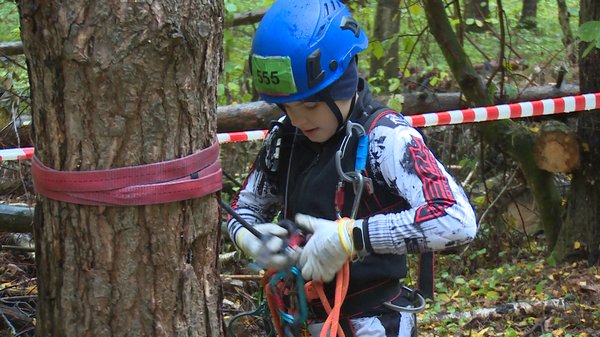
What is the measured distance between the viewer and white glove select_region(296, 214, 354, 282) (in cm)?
232

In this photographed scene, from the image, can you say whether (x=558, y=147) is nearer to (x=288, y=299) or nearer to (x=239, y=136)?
(x=239, y=136)

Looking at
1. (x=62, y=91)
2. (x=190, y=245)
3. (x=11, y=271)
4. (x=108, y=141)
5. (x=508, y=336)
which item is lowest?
(x=508, y=336)

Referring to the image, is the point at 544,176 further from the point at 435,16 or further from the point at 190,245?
the point at 190,245

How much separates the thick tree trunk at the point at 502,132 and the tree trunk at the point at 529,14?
823cm

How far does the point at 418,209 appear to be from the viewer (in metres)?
2.35

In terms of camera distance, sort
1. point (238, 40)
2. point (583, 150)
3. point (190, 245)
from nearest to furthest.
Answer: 1. point (190, 245)
2. point (583, 150)
3. point (238, 40)

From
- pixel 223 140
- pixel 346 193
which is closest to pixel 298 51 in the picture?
pixel 346 193

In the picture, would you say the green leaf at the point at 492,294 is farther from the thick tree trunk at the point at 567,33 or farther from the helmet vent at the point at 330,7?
the helmet vent at the point at 330,7

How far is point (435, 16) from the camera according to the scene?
6215mm

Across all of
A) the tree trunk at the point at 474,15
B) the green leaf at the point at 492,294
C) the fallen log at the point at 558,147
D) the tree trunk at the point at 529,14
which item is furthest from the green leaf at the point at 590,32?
A: the tree trunk at the point at 529,14

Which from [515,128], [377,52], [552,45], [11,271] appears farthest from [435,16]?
[552,45]

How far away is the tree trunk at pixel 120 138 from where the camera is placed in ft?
6.23

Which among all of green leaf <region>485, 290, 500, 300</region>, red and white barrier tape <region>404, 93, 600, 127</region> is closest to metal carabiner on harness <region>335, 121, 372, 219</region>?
green leaf <region>485, 290, 500, 300</region>

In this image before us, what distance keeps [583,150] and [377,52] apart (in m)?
1.71
